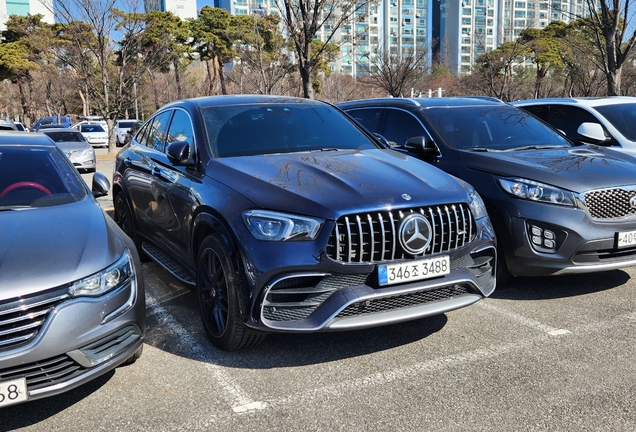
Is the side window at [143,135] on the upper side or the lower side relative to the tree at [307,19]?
lower

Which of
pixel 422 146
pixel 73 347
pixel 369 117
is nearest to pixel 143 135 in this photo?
pixel 369 117

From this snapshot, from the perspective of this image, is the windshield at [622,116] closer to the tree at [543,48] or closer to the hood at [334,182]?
the hood at [334,182]

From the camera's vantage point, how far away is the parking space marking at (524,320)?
4002mm

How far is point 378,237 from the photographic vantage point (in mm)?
3340

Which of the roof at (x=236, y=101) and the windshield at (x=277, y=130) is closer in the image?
Result: the windshield at (x=277, y=130)

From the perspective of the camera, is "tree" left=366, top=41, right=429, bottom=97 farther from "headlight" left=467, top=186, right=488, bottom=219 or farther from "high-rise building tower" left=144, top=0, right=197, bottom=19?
"high-rise building tower" left=144, top=0, right=197, bottom=19

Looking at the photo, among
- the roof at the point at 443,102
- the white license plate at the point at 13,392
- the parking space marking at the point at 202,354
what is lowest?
the parking space marking at the point at 202,354

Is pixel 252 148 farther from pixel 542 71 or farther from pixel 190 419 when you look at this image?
pixel 542 71

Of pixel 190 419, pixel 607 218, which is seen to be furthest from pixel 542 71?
pixel 190 419

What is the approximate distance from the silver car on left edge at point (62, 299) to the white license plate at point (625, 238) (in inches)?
139

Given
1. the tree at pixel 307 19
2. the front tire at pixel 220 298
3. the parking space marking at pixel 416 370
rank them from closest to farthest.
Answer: the parking space marking at pixel 416 370
the front tire at pixel 220 298
the tree at pixel 307 19

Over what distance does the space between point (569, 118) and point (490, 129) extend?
232 centimetres

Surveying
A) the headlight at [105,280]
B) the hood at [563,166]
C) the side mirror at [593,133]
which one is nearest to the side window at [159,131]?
the headlight at [105,280]

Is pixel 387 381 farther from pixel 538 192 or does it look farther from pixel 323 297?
pixel 538 192
